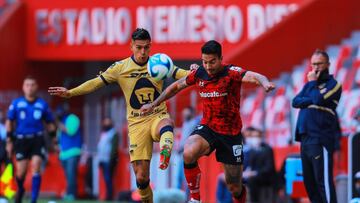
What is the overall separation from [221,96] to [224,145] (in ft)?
2.03

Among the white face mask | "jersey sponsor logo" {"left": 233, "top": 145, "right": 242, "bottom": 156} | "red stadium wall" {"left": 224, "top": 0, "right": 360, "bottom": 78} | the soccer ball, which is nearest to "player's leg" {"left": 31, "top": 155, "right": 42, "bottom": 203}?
the white face mask

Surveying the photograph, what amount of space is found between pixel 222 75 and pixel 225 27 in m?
17.1

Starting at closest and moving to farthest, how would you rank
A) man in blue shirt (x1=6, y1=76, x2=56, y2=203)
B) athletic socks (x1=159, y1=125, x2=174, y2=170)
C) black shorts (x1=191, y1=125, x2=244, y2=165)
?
black shorts (x1=191, y1=125, x2=244, y2=165) < athletic socks (x1=159, y1=125, x2=174, y2=170) < man in blue shirt (x1=6, y1=76, x2=56, y2=203)

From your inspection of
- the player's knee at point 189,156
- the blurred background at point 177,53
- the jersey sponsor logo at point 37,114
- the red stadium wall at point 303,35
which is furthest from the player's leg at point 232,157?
the red stadium wall at point 303,35

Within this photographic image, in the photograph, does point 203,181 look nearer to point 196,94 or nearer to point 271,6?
point 196,94

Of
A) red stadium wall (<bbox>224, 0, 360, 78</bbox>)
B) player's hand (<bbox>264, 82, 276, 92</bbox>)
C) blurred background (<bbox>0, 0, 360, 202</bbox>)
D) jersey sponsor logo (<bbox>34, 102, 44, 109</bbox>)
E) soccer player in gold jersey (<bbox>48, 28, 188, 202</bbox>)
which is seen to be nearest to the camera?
player's hand (<bbox>264, 82, 276, 92</bbox>)

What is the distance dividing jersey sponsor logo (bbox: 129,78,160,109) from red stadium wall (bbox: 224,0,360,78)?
1203cm

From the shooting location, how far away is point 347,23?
27.7m

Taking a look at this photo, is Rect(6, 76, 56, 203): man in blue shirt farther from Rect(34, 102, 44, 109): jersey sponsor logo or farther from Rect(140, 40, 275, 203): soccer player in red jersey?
Rect(140, 40, 275, 203): soccer player in red jersey

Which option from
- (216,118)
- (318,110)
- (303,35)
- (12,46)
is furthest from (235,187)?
(12,46)

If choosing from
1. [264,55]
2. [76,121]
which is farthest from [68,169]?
[264,55]

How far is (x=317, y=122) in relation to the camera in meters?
16.2

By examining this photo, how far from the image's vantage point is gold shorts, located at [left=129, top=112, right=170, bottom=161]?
15.5 meters

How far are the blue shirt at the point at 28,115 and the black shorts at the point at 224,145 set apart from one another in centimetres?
609
